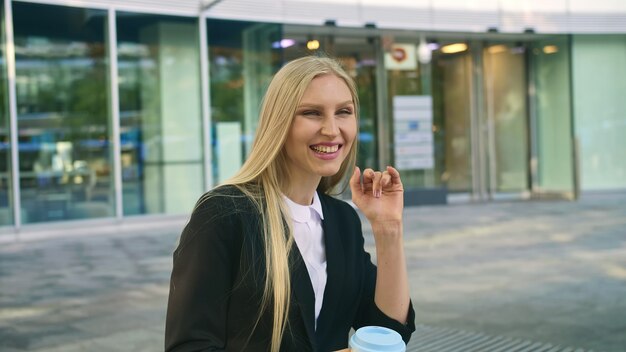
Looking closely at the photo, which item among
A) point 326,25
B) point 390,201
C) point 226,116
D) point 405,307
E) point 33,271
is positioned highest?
point 326,25

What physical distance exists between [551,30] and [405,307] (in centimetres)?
1554

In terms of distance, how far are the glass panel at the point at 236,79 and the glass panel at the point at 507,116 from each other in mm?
6430

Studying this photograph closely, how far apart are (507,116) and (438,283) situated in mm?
11668

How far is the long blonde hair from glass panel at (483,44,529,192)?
15852mm

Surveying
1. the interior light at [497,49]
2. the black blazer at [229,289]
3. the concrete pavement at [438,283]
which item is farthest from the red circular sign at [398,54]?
the black blazer at [229,289]

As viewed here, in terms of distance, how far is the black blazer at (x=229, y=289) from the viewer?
1.60m

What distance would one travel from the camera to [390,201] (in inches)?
73.5

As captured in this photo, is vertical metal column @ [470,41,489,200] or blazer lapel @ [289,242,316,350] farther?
vertical metal column @ [470,41,489,200]

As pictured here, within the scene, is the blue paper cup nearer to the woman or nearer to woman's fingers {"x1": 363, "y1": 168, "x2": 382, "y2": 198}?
the woman

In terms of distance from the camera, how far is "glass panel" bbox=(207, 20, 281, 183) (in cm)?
1316

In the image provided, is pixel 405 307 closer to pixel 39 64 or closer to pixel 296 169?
pixel 296 169

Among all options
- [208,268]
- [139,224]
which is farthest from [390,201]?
[139,224]

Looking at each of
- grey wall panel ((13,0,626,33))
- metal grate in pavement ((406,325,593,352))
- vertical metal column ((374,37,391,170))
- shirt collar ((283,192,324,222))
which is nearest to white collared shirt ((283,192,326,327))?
shirt collar ((283,192,324,222))

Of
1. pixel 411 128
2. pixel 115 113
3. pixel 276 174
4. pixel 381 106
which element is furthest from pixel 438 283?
pixel 381 106
